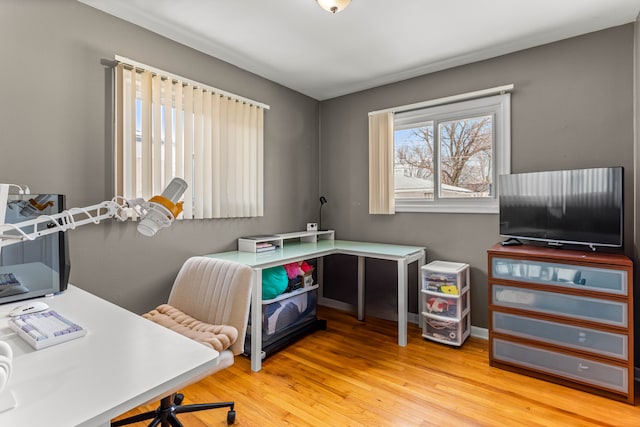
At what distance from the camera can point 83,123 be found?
200 cm

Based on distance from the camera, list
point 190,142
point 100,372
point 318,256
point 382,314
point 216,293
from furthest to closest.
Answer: point 382,314, point 318,256, point 190,142, point 216,293, point 100,372

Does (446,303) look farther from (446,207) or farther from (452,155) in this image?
(452,155)

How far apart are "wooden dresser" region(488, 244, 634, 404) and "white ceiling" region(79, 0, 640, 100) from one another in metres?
1.58

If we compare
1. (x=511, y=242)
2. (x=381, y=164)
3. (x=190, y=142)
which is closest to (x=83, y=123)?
(x=190, y=142)

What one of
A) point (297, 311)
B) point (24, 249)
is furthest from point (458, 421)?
point (24, 249)

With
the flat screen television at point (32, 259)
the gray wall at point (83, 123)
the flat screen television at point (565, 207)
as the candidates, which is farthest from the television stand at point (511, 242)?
the flat screen television at point (32, 259)

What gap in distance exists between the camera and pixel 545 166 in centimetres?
250

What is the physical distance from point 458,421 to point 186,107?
2725 millimetres

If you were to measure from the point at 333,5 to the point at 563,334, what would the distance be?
2512mm

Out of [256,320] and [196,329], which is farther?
[256,320]

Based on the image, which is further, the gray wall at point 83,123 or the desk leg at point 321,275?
the desk leg at point 321,275

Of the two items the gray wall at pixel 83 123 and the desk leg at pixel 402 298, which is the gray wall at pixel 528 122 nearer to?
the desk leg at pixel 402 298

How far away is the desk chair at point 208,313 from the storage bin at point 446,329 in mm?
1723

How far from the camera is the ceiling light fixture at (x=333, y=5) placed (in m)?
1.90
